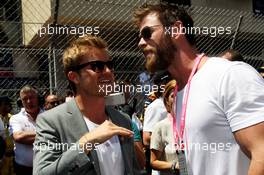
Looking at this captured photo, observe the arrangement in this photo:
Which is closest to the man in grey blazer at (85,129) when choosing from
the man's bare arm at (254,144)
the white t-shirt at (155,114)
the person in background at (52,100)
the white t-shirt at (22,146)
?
the man's bare arm at (254,144)

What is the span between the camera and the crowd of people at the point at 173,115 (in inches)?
60.9

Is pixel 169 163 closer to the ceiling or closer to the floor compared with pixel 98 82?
closer to the floor

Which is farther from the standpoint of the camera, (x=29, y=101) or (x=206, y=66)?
(x=29, y=101)

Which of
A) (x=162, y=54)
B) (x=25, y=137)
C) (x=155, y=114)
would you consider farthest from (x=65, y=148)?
(x=25, y=137)

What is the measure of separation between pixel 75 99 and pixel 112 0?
9.40 metres

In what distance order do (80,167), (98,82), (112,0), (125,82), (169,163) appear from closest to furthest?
1. (80,167)
2. (98,82)
3. (169,163)
4. (125,82)
5. (112,0)

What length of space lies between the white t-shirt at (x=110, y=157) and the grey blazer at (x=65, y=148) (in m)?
0.03

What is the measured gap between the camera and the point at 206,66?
1706mm

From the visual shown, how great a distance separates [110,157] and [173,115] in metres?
0.47

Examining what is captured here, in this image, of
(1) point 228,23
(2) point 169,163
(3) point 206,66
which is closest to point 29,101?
(2) point 169,163

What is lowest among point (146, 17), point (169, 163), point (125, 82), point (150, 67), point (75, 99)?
point (169, 163)

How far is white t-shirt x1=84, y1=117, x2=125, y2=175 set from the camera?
7.14 ft

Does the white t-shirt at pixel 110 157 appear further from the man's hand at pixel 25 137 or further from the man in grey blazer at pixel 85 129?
the man's hand at pixel 25 137

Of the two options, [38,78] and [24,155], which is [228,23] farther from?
[24,155]
